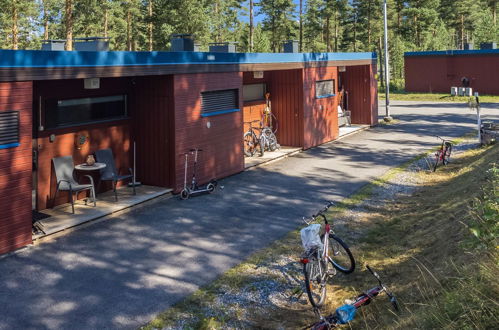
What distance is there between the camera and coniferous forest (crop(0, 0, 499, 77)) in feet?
159

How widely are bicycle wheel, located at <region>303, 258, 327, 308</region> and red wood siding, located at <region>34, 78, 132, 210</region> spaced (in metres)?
6.67

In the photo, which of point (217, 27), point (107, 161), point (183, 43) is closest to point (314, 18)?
point (217, 27)

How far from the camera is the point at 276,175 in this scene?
14859mm

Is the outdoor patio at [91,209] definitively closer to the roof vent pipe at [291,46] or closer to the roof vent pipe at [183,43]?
the roof vent pipe at [183,43]

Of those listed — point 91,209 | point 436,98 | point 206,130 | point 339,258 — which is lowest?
point 339,258

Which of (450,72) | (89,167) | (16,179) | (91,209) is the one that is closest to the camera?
(16,179)

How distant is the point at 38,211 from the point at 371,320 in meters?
7.67

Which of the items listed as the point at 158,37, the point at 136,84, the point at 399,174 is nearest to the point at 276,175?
the point at 399,174

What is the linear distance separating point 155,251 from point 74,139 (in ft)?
13.5

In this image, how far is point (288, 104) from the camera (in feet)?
61.8

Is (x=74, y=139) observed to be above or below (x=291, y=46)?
below

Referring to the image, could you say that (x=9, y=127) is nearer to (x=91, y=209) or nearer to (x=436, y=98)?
(x=91, y=209)

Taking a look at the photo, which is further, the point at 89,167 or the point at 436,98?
the point at 436,98

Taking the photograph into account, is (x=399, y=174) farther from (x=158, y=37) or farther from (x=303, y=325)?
(x=158, y=37)
